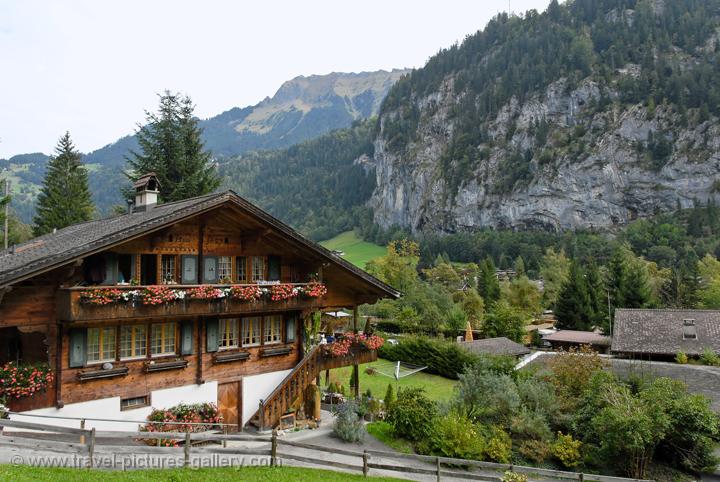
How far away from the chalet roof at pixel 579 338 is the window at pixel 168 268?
42.2 meters

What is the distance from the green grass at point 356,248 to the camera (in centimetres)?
15050

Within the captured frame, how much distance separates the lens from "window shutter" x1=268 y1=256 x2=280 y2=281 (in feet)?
65.2

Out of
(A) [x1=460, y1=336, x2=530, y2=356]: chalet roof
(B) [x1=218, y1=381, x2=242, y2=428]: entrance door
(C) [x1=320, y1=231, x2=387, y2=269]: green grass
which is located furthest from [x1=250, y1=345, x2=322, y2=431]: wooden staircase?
(C) [x1=320, y1=231, x2=387, y2=269]: green grass

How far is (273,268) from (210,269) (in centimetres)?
261

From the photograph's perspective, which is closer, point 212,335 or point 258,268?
point 212,335

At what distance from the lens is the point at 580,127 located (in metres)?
153

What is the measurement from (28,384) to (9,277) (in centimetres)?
294

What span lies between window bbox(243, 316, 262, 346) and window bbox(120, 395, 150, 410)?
12.5ft

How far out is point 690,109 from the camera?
5418 inches

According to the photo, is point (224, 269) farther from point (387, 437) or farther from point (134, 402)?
point (387, 437)

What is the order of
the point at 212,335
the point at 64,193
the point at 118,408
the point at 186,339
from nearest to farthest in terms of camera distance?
the point at 118,408, the point at 186,339, the point at 212,335, the point at 64,193

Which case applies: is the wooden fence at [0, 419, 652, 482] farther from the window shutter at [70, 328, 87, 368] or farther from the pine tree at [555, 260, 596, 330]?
the pine tree at [555, 260, 596, 330]

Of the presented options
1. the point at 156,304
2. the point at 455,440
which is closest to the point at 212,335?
the point at 156,304

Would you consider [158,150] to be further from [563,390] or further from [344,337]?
[563,390]
